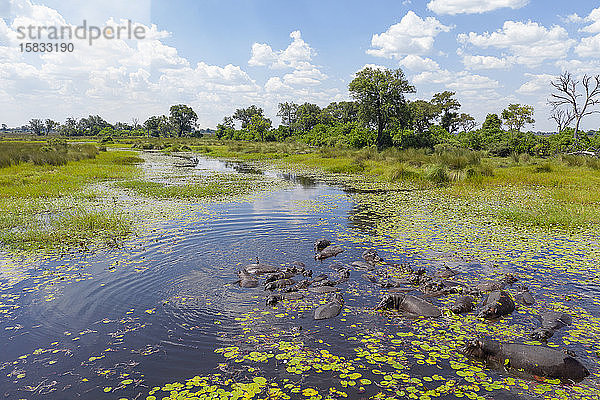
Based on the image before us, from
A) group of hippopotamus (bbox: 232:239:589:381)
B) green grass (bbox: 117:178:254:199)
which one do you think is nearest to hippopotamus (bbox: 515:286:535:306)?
group of hippopotamus (bbox: 232:239:589:381)

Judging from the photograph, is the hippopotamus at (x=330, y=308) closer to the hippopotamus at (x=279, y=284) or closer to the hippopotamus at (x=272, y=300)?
the hippopotamus at (x=272, y=300)

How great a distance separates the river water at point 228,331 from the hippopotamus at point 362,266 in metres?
0.35

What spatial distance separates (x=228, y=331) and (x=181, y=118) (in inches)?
4563

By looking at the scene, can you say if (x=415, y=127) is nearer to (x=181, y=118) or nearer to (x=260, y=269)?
(x=260, y=269)

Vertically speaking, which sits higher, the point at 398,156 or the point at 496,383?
the point at 398,156

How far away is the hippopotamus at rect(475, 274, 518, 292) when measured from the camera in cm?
794

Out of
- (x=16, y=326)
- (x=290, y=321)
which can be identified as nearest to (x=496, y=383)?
(x=290, y=321)

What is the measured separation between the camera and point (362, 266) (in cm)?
958

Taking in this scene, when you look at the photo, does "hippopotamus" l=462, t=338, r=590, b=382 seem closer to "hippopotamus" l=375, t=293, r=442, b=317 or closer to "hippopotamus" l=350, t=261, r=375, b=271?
"hippopotamus" l=375, t=293, r=442, b=317

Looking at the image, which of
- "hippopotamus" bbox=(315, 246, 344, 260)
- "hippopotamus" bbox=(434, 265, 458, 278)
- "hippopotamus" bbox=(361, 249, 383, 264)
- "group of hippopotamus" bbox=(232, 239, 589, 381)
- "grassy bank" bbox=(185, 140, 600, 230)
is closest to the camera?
"group of hippopotamus" bbox=(232, 239, 589, 381)

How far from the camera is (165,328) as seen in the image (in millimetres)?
6633

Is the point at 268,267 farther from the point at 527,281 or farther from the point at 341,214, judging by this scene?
the point at 341,214

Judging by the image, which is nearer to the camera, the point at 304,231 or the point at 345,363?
the point at 345,363

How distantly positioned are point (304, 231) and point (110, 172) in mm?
19665
